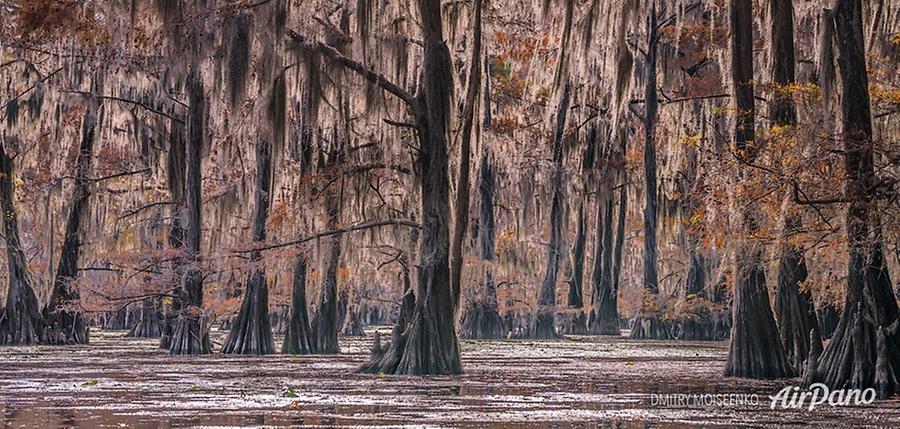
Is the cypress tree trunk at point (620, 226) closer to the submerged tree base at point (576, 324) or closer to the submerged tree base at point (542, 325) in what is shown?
the submerged tree base at point (576, 324)

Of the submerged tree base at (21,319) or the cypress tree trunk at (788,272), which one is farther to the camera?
the submerged tree base at (21,319)

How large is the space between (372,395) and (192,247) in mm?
13513

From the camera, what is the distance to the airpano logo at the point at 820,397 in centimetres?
1270

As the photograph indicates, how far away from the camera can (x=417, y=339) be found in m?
17.8

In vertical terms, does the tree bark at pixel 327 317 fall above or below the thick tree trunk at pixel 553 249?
below

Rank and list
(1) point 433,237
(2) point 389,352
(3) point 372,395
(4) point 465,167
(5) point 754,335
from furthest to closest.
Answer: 1. (4) point 465,167
2. (1) point 433,237
3. (2) point 389,352
4. (5) point 754,335
5. (3) point 372,395

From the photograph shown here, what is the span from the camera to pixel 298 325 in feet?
86.1

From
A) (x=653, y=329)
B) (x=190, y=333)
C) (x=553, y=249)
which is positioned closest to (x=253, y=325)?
(x=190, y=333)

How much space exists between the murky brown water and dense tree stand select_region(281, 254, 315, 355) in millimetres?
3096

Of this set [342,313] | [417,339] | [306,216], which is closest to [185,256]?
[306,216]

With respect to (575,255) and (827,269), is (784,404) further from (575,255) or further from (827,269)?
(575,255)

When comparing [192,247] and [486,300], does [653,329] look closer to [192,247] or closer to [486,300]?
[486,300]

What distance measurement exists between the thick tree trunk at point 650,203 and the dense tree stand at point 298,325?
9.53m

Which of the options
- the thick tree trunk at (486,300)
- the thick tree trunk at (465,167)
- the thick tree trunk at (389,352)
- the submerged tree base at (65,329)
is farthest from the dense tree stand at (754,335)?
the thick tree trunk at (486,300)
